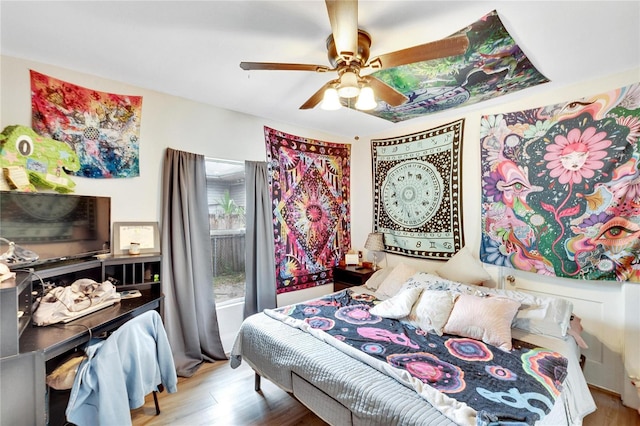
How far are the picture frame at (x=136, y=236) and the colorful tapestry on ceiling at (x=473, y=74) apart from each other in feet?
7.79

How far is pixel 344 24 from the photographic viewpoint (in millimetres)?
1271

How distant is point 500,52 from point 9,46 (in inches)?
131

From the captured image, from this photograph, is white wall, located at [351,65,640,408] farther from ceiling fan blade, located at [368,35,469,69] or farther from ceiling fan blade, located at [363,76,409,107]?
ceiling fan blade, located at [368,35,469,69]

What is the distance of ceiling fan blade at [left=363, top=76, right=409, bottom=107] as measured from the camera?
1.79 metres

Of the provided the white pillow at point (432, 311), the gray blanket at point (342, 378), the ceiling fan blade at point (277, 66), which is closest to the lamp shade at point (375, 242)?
the white pillow at point (432, 311)

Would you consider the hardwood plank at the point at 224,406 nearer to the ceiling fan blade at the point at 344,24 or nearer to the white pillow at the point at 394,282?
the white pillow at the point at 394,282

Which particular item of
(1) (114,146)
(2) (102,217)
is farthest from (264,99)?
(2) (102,217)

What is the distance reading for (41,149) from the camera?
194 centimetres

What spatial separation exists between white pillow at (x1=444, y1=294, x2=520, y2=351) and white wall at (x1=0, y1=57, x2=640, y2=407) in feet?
2.69

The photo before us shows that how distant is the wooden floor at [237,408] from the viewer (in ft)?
6.37

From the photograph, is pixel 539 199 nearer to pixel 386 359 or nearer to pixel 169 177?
pixel 386 359

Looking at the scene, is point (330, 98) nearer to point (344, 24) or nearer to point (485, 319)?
point (344, 24)

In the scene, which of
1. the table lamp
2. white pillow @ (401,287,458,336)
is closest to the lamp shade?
the table lamp

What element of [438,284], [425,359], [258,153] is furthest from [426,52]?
[258,153]
